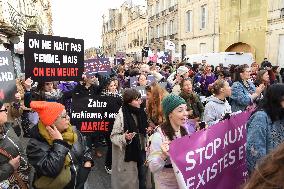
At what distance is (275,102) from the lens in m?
3.47

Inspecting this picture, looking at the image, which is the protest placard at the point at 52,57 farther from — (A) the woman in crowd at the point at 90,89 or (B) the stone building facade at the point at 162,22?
(B) the stone building facade at the point at 162,22

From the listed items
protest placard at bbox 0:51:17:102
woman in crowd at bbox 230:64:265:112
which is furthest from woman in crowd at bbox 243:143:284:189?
woman in crowd at bbox 230:64:265:112

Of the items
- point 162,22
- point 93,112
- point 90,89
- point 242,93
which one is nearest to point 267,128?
point 242,93

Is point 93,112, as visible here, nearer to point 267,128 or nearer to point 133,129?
point 133,129

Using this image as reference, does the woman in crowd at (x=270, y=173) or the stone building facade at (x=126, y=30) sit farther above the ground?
the stone building facade at (x=126, y=30)

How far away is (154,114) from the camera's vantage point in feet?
17.7

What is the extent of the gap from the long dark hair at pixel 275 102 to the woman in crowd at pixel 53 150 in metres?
1.90

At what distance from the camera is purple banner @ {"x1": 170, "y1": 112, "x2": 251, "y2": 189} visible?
3.07 metres

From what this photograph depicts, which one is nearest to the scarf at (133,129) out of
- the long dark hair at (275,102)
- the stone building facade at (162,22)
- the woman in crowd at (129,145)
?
the woman in crowd at (129,145)

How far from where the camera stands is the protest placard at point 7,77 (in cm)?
494

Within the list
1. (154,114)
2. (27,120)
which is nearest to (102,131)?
(154,114)

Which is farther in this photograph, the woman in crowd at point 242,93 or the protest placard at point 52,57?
the woman in crowd at point 242,93

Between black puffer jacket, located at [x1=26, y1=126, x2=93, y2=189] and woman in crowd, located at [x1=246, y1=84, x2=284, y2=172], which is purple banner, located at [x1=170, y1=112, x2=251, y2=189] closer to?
woman in crowd, located at [x1=246, y1=84, x2=284, y2=172]

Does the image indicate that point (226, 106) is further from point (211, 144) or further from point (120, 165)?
point (211, 144)
